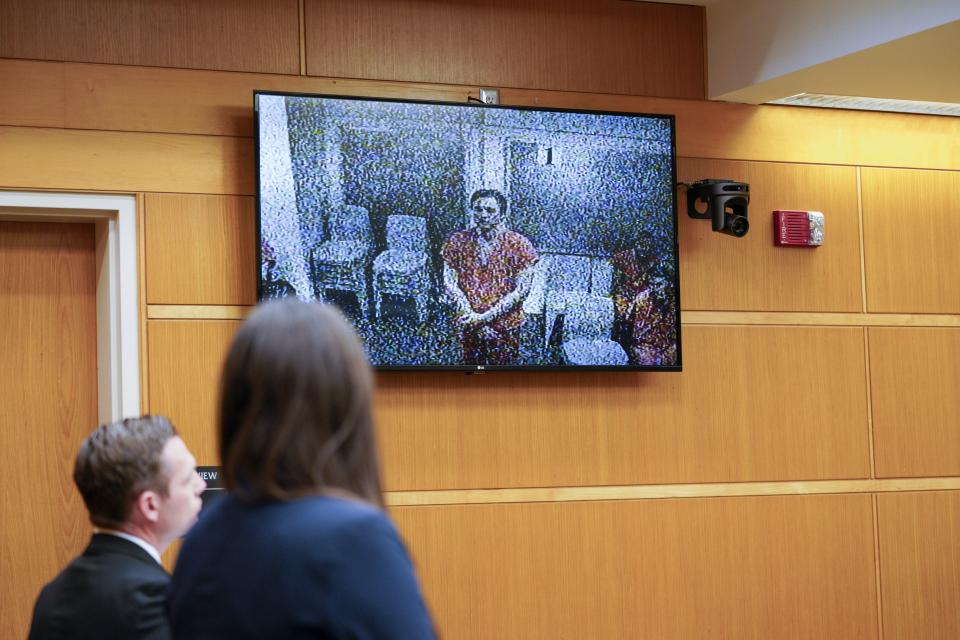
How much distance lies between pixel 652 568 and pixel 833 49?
82.9 inches

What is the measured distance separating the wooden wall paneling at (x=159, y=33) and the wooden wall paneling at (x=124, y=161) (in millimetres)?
279

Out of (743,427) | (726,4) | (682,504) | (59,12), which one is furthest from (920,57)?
(59,12)

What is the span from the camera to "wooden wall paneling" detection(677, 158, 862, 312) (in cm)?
488

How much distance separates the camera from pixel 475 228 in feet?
14.6

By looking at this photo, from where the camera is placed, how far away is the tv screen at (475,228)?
13.9 feet

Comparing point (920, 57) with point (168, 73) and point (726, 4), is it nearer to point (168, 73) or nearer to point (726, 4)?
point (726, 4)

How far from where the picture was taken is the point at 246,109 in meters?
4.37

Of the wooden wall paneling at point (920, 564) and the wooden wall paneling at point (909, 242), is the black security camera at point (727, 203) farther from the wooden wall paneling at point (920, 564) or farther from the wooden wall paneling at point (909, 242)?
the wooden wall paneling at point (920, 564)

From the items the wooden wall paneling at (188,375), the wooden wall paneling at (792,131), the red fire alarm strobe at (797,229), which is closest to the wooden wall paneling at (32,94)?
the wooden wall paneling at (188,375)

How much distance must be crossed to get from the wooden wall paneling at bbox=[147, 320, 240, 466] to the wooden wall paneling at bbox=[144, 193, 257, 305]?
0.34ft

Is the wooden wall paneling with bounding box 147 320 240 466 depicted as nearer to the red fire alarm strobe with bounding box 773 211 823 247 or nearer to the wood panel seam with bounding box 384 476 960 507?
the wood panel seam with bounding box 384 476 960 507

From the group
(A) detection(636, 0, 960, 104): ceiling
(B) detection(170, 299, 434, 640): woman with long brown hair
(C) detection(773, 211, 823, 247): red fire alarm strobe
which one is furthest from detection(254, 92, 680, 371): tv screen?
(B) detection(170, 299, 434, 640): woman with long brown hair

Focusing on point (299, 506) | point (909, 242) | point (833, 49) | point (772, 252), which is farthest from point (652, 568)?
point (299, 506)

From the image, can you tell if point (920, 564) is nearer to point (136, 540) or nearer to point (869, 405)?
point (869, 405)
